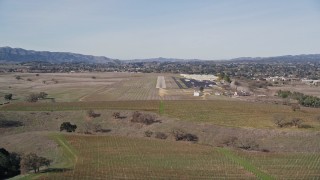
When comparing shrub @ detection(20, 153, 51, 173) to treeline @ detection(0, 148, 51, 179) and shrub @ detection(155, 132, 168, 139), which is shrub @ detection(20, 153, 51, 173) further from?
shrub @ detection(155, 132, 168, 139)

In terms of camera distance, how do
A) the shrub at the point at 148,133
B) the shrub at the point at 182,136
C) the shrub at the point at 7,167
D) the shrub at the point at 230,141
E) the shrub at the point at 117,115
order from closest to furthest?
1. the shrub at the point at 7,167
2. the shrub at the point at 230,141
3. the shrub at the point at 182,136
4. the shrub at the point at 148,133
5. the shrub at the point at 117,115

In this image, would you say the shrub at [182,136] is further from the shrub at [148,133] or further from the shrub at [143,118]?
the shrub at [143,118]

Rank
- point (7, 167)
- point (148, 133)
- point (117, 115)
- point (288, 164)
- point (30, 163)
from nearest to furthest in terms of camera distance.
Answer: point (30, 163) < point (7, 167) < point (288, 164) < point (148, 133) < point (117, 115)

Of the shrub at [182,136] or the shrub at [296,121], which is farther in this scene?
the shrub at [296,121]

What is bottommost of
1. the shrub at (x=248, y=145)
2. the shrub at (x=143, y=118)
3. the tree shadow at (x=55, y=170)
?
the shrub at (x=248, y=145)

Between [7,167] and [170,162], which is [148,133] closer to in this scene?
[170,162]

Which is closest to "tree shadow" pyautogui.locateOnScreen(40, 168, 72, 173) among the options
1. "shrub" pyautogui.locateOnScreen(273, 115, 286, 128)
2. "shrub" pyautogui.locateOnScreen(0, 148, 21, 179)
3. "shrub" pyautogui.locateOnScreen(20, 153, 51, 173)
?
"shrub" pyautogui.locateOnScreen(20, 153, 51, 173)

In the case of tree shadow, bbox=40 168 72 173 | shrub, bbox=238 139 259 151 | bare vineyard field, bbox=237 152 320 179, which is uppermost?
tree shadow, bbox=40 168 72 173

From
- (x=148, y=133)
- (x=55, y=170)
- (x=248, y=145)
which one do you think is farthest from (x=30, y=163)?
(x=248, y=145)

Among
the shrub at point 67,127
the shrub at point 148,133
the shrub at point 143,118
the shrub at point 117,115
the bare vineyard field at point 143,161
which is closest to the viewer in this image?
the bare vineyard field at point 143,161

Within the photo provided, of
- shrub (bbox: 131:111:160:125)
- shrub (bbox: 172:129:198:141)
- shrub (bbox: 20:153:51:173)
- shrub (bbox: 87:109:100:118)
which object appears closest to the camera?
shrub (bbox: 20:153:51:173)

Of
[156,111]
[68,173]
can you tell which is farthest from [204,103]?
[68,173]

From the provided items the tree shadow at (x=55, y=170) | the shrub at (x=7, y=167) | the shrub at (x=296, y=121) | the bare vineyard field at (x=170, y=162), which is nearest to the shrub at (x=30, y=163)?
the tree shadow at (x=55, y=170)
